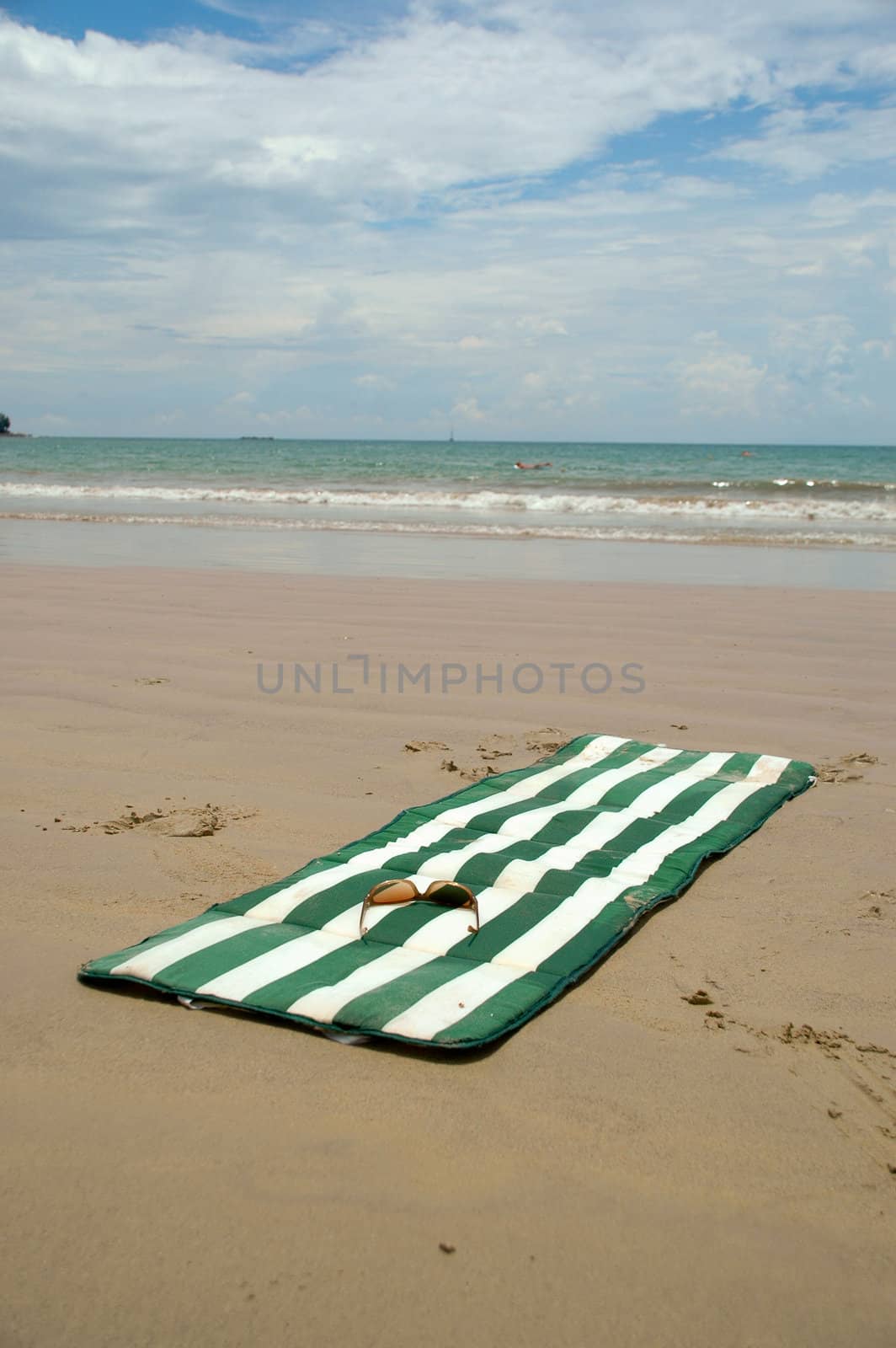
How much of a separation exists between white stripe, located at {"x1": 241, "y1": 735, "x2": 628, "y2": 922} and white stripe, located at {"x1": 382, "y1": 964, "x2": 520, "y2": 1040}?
60 cm

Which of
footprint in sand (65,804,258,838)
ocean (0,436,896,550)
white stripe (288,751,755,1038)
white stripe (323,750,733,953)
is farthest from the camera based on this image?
ocean (0,436,896,550)

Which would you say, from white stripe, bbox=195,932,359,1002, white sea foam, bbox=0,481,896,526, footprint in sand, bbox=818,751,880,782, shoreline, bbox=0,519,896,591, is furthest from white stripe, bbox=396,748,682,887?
white sea foam, bbox=0,481,896,526

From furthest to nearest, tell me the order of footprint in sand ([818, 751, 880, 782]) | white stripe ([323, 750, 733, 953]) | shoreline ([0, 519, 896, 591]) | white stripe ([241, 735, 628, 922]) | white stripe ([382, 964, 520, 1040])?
shoreline ([0, 519, 896, 591]), footprint in sand ([818, 751, 880, 782]), white stripe ([241, 735, 628, 922]), white stripe ([323, 750, 733, 953]), white stripe ([382, 964, 520, 1040])

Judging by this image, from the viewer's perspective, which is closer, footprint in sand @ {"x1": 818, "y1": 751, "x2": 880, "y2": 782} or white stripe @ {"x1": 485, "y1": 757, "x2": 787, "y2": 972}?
white stripe @ {"x1": 485, "y1": 757, "x2": 787, "y2": 972}

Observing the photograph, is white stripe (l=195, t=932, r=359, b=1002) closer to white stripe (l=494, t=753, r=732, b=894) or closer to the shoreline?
white stripe (l=494, t=753, r=732, b=894)

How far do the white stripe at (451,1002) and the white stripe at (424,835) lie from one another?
601 mm

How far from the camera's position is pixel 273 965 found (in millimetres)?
2691

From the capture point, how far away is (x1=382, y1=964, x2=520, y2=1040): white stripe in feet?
7.88

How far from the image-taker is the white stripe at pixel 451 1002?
2.40 m

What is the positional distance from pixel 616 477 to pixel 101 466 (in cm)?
1709

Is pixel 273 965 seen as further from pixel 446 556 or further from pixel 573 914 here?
pixel 446 556

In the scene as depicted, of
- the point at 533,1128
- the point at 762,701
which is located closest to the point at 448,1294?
the point at 533,1128

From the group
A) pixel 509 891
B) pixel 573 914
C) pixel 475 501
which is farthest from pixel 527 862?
pixel 475 501

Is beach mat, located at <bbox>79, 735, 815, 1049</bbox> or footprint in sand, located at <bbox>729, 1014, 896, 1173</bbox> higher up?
beach mat, located at <bbox>79, 735, 815, 1049</bbox>
